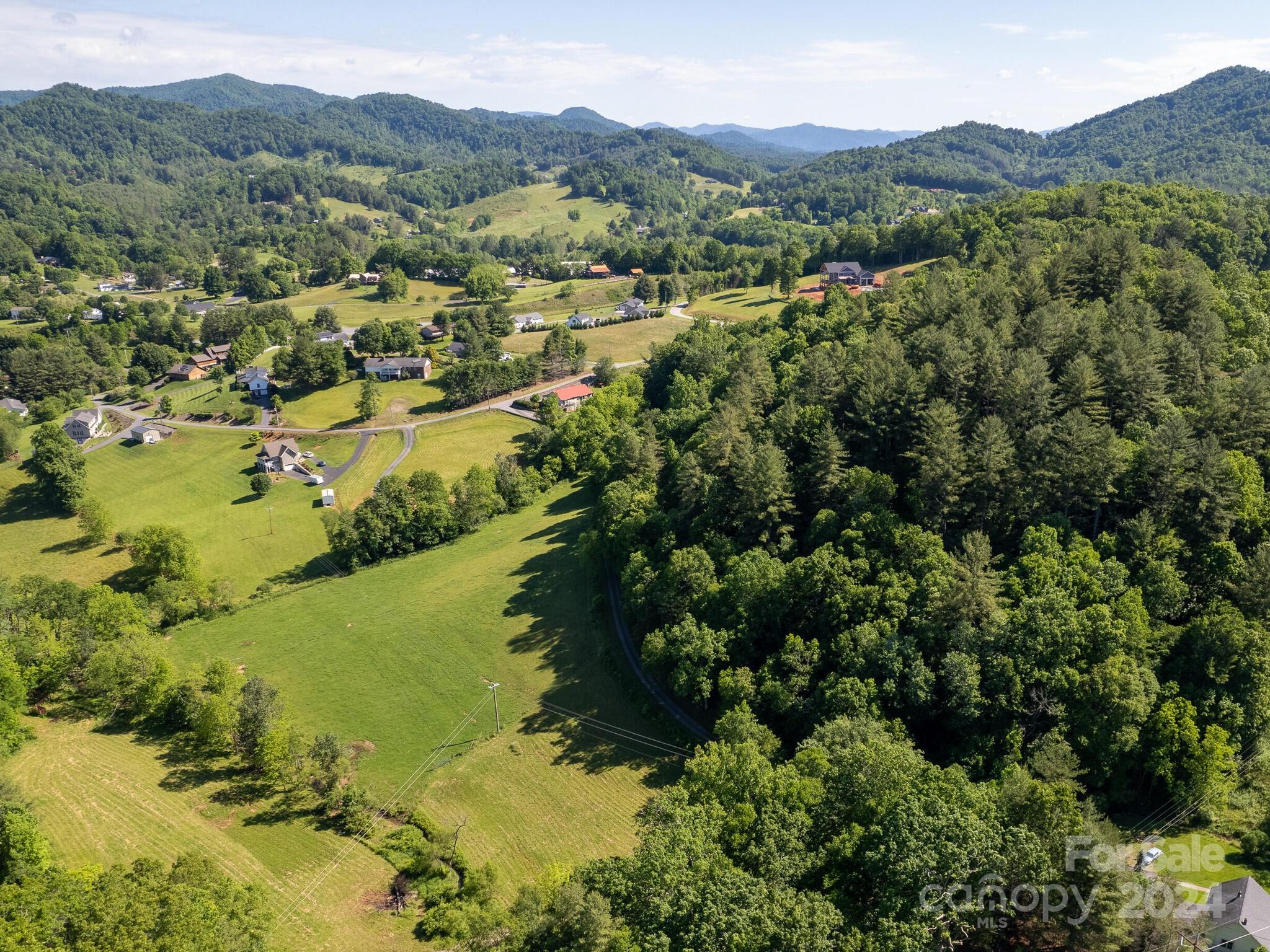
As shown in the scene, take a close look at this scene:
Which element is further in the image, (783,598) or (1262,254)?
(1262,254)

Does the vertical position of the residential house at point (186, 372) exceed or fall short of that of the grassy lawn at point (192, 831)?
it exceeds it

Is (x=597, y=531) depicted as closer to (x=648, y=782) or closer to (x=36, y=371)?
(x=648, y=782)

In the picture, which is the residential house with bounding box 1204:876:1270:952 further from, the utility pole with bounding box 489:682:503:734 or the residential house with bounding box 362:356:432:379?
the residential house with bounding box 362:356:432:379

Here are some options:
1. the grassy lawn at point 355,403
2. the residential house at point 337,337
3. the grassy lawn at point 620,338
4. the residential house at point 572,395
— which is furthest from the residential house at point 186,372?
the residential house at point 572,395

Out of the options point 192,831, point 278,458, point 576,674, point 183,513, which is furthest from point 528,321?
point 192,831

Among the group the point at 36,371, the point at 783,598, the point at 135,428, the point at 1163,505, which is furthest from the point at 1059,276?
the point at 36,371

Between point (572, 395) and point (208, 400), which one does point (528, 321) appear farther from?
point (208, 400)

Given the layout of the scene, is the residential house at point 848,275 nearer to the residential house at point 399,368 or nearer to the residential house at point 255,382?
the residential house at point 399,368
